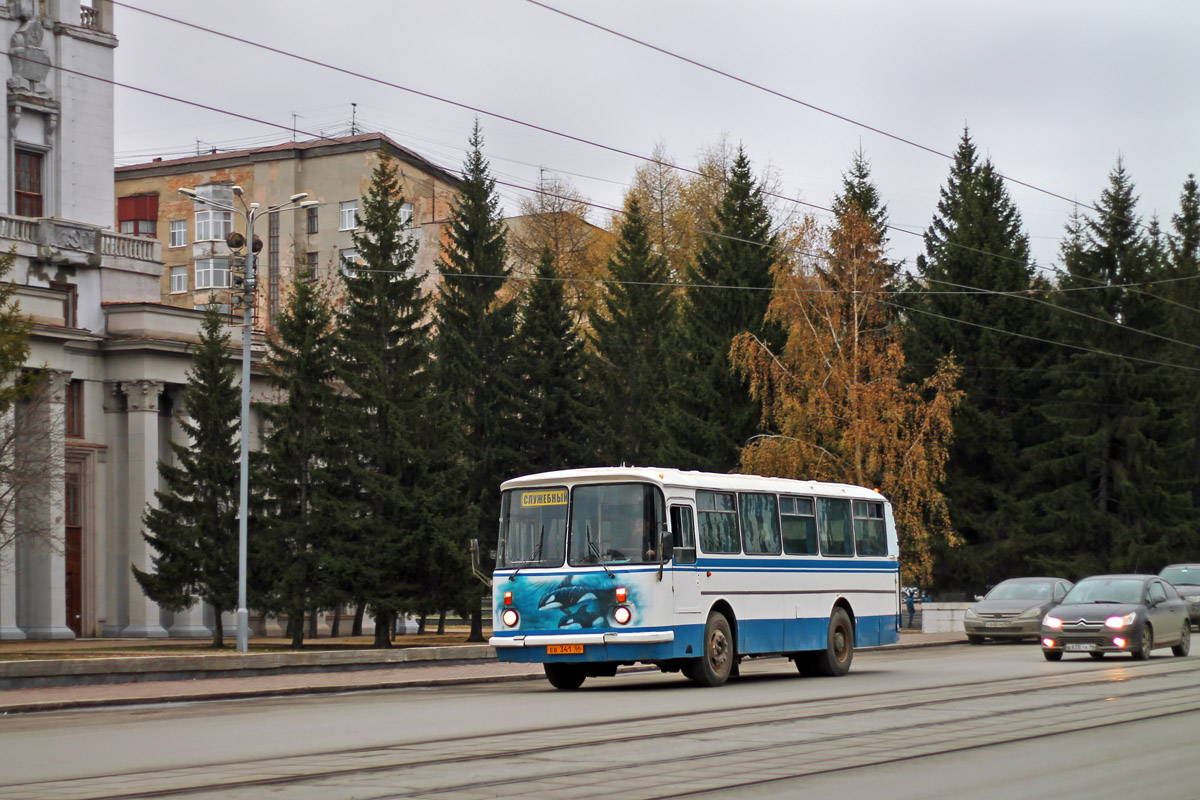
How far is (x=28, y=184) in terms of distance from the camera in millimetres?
49438

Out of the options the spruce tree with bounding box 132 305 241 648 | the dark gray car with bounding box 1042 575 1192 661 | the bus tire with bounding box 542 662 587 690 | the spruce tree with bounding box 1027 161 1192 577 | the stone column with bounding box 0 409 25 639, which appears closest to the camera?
the bus tire with bounding box 542 662 587 690

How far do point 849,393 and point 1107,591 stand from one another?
17963 millimetres

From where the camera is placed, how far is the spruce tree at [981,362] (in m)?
60.2

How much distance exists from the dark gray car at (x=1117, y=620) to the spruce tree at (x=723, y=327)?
22770 mm

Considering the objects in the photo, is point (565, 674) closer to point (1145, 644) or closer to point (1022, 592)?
point (1145, 644)

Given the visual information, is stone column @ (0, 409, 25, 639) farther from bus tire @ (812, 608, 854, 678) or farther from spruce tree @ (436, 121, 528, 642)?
bus tire @ (812, 608, 854, 678)

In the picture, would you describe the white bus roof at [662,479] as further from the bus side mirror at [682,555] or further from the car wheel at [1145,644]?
the car wheel at [1145,644]

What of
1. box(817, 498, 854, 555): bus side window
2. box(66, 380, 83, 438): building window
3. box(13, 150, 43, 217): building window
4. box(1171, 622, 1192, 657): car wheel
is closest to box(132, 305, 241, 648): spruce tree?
box(66, 380, 83, 438): building window

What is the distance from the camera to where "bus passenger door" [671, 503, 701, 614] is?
21078mm

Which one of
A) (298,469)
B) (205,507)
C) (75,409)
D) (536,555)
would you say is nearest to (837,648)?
(536,555)

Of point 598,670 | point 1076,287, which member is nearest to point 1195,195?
point 1076,287

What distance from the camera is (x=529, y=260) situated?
68812mm

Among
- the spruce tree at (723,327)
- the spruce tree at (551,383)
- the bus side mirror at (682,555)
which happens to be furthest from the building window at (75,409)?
the bus side mirror at (682,555)

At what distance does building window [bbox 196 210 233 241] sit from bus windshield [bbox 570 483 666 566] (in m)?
66.5
